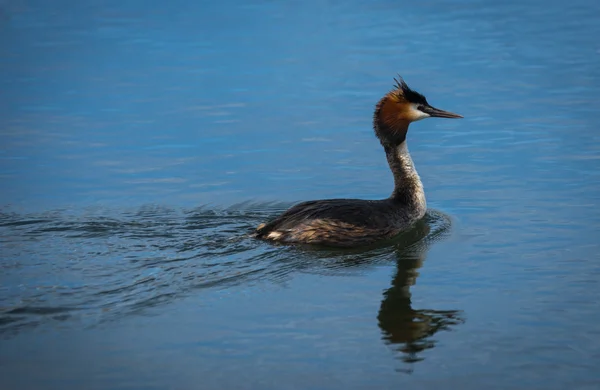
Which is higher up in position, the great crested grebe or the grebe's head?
the grebe's head

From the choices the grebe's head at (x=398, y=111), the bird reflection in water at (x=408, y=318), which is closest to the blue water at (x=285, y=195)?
the bird reflection in water at (x=408, y=318)

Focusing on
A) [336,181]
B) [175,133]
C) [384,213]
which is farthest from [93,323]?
[175,133]

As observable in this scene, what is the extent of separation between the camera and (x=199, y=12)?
2020 centimetres

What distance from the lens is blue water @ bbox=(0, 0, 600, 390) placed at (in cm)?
732

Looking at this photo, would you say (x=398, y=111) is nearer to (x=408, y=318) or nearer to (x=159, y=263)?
(x=159, y=263)

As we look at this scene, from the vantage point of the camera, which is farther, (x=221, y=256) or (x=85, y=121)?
(x=85, y=121)

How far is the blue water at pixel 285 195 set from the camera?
7324 mm

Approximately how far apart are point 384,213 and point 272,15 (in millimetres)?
9929

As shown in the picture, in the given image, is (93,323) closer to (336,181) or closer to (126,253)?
(126,253)

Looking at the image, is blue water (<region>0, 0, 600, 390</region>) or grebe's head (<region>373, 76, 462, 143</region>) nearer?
blue water (<region>0, 0, 600, 390</region>)

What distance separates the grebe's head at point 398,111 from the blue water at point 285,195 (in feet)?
2.95

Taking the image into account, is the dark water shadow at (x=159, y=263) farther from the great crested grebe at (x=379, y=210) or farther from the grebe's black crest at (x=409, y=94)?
the grebe's black crest at (x=409, y=94)

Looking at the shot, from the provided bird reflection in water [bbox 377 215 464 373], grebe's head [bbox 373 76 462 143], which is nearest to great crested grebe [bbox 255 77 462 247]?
grebe's head [bbox 373 76 462 143]

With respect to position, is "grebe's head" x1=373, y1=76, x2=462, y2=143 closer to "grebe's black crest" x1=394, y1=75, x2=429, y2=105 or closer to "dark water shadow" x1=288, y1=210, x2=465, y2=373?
"grebe's black crest" x1=394, y1=75, x2=429, y2=105
